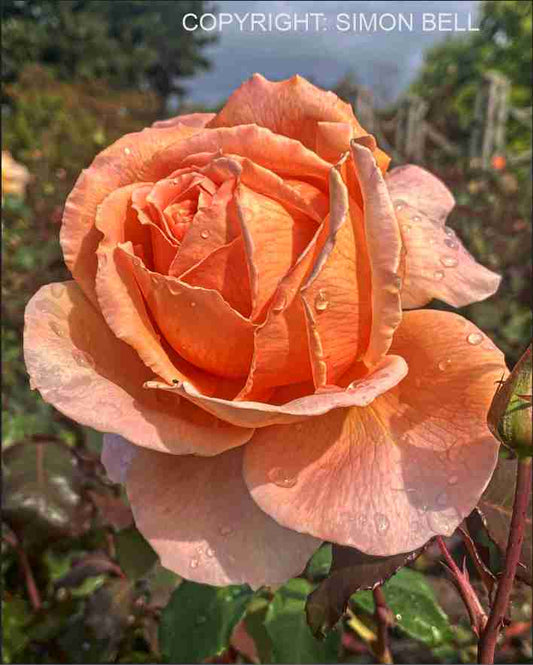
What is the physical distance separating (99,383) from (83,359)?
1.0 inches

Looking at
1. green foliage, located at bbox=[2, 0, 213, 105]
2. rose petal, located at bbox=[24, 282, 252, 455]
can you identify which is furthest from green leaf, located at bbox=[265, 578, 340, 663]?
green foliage, located at bbox=[2, 0, 213, 105]

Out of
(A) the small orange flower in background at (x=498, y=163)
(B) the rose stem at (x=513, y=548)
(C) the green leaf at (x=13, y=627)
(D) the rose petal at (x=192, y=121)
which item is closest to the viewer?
(B) the rose stem at (x=513, y=548)

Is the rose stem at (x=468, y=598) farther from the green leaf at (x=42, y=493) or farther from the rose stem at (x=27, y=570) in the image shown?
the rose stem at (x=27, y=570)

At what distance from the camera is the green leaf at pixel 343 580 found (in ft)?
1.24

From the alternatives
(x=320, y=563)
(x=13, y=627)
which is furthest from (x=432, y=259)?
(x=13, y=627)

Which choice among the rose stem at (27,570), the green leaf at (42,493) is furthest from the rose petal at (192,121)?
the rose stem at (27,570)

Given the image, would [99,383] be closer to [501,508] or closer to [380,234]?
[380,234]

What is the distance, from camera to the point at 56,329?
16.6 inches

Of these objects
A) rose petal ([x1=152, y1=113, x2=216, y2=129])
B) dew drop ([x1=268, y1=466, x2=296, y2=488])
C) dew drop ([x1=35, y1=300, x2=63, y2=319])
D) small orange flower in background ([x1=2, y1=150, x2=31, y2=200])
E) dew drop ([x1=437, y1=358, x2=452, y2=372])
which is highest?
rose petal ([x1=152, y1=113, x2=216, y2=129])

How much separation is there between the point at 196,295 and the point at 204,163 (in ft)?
0.35

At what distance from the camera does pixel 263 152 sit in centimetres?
43

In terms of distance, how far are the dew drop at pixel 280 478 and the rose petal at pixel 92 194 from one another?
0.18m

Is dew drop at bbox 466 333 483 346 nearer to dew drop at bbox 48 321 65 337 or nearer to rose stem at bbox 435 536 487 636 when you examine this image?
rose stem at bbox 435 536 487 636

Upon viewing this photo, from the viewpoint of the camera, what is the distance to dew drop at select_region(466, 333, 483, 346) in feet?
1.37
